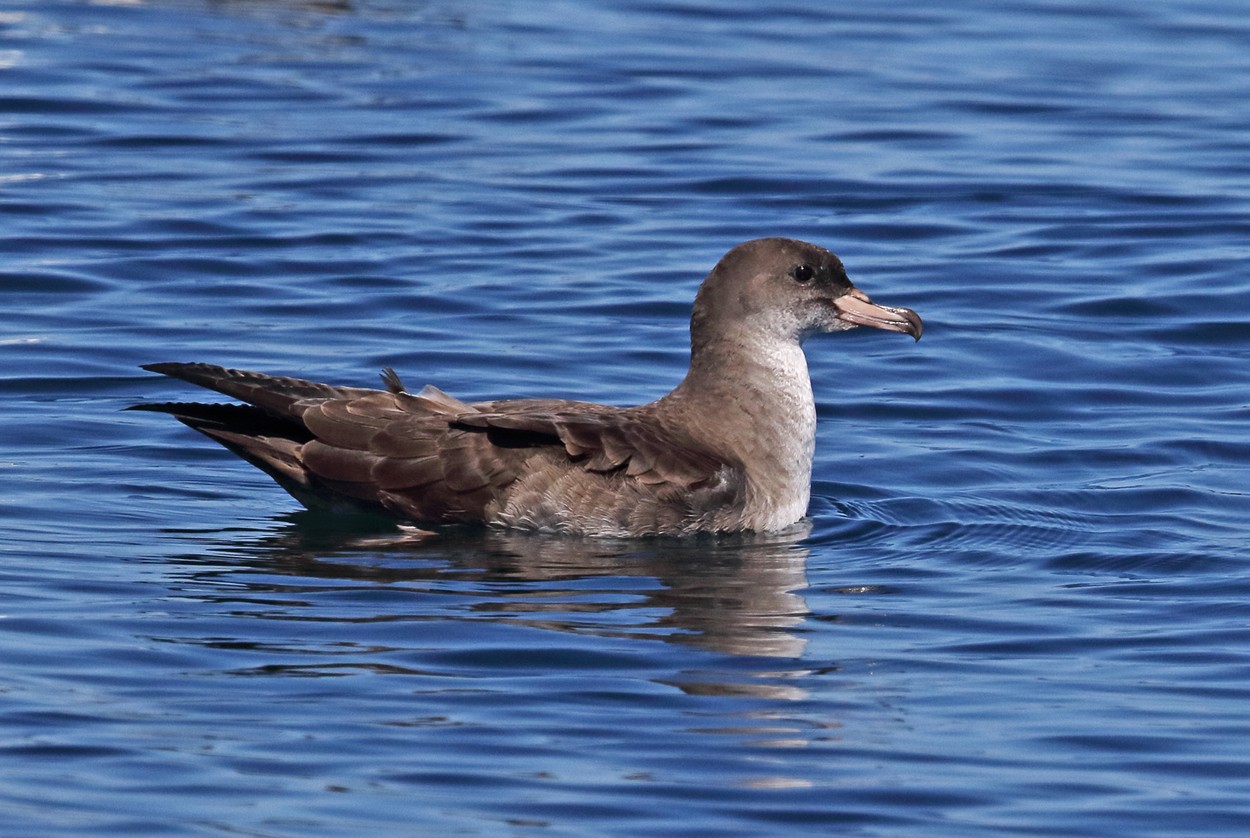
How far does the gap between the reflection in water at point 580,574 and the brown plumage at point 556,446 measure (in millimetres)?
122

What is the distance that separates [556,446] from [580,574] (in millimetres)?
694

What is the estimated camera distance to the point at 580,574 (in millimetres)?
8312

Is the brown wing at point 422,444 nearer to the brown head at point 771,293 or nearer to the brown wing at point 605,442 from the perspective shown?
the brown wing at point 605,442

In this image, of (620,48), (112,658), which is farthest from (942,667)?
(620,48)

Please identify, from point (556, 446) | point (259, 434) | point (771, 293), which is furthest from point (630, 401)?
point (259, 434)

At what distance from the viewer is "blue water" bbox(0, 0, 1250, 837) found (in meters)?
6.30

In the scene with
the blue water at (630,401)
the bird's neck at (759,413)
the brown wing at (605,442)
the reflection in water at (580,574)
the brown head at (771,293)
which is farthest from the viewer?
the brown head at (771,293)

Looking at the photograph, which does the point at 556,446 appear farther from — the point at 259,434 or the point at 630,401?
the point at 630,401

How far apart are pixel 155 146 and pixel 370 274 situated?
3424 mm

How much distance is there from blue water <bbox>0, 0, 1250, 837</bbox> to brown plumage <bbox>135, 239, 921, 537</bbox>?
0.58 feet

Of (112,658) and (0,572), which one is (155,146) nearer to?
(0,572)

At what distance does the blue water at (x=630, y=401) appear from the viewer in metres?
6.30

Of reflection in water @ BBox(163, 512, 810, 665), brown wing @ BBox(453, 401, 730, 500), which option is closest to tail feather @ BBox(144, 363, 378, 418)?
reflection in water @ BBox(163, 512, 810, 665)

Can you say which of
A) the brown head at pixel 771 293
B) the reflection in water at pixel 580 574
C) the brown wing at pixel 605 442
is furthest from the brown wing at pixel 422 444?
the brown head at pixel 771 293
